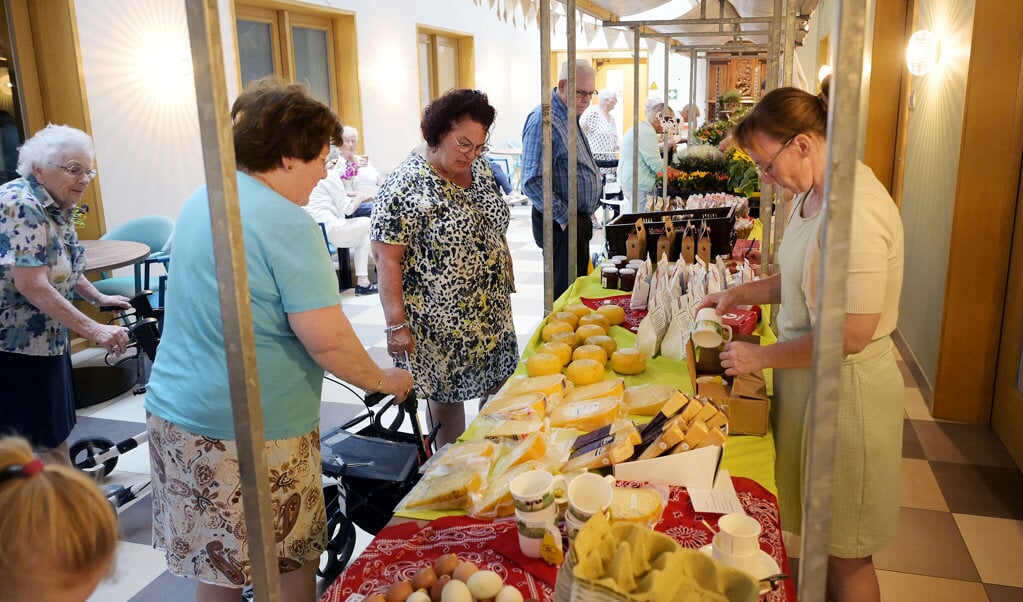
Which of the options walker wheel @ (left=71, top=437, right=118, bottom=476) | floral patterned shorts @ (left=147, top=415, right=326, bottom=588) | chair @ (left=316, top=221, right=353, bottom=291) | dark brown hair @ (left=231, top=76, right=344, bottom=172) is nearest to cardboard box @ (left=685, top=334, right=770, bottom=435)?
floral patterned shorts @ (left=147, top=415, right=326, bottom=588)

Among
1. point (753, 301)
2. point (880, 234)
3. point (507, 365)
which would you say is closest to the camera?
point (880, 234)

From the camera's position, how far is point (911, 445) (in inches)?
138

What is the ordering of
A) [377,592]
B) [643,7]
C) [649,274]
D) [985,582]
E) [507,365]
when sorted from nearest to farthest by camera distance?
[377,592] → [985,582] → [507,365] → [649,274] → [643,7]

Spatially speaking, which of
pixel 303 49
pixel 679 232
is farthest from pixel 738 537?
pixel 303 49

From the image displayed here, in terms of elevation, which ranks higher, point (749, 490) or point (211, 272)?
point (211, 272)

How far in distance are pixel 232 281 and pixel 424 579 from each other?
0.60m

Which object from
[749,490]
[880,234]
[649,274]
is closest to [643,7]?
Answer: [649,274]

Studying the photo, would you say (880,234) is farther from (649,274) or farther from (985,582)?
(985,582)

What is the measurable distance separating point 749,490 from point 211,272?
3.94 ft

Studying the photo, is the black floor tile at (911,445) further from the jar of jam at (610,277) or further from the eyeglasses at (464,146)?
the eyeglasses at (464,146)

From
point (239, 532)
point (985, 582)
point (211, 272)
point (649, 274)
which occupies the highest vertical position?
point (211, 272)

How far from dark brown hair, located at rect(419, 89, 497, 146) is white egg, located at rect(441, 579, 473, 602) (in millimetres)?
1599

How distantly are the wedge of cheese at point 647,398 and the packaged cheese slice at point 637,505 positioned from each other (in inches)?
17.2

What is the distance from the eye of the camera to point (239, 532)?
1631 millimetres
